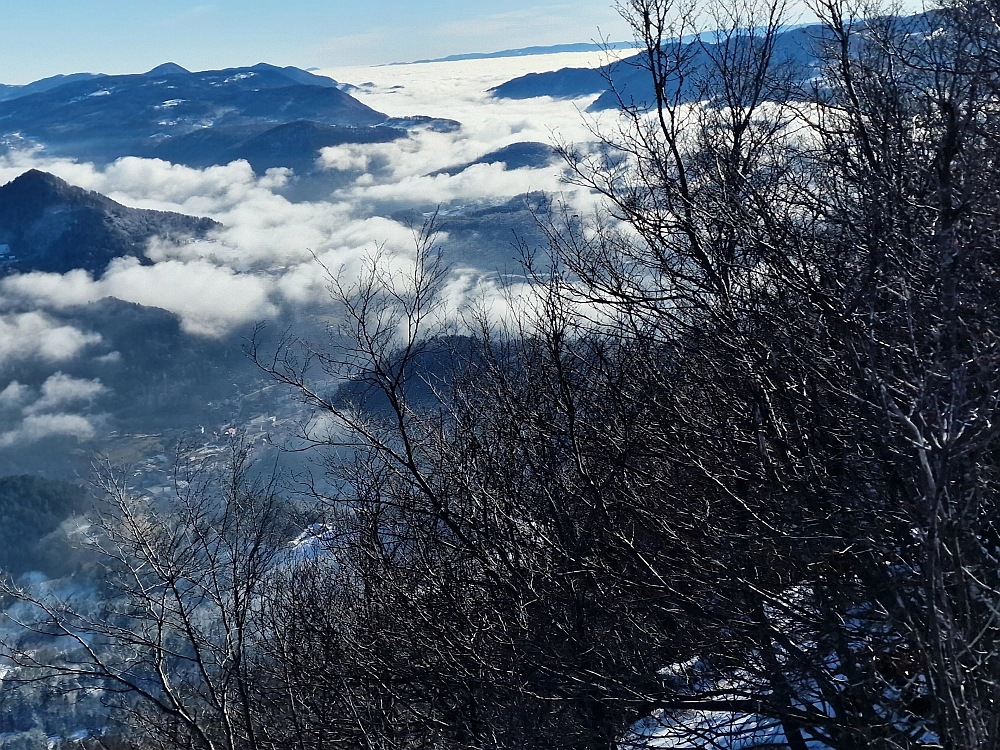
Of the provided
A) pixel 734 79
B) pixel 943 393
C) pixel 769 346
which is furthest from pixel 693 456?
pixel 734 79

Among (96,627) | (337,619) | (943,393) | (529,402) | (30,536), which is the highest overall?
(943,393)

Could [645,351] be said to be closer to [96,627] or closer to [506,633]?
[506,633]

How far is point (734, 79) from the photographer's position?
8430mm

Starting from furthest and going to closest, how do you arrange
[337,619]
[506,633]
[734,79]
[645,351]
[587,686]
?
1. [337,619]
2. [734,79]
3. [645,351]
4. [506,633]
5. [587,686]

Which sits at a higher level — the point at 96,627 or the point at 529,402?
Answer: the point at 529,402

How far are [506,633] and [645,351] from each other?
9.68 feet

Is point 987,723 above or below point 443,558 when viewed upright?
above

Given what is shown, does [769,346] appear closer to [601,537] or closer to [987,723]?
[601,537]

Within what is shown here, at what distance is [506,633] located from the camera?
6879 mm

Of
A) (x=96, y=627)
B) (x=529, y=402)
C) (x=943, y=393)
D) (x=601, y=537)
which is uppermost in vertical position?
(x=943, y=393)

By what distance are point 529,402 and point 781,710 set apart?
3.99m

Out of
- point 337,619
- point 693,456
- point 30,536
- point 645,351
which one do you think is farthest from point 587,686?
point 30,536

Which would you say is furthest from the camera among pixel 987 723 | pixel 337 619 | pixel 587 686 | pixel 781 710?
pixel 337 619

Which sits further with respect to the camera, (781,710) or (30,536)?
(30,536)
